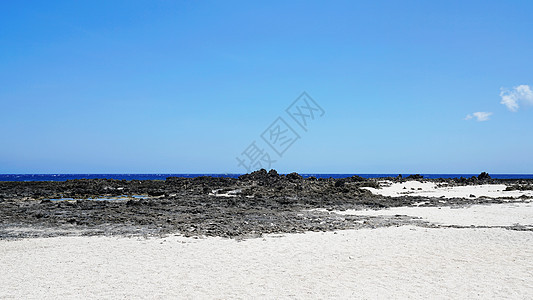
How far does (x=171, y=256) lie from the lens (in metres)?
11.0

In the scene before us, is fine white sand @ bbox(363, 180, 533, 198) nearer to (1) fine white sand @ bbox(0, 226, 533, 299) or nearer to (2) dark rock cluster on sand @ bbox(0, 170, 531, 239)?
(2) dark rock cluster on sand @ bbox(0, 170, 531, 239)

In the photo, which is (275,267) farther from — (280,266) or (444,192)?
(444,192)

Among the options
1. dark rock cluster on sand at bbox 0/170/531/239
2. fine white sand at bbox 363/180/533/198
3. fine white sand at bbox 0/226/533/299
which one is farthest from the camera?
fine white sand at bbox 363/180/533/198

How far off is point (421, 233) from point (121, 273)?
33.9 ft

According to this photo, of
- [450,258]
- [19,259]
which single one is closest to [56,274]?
[19,259]

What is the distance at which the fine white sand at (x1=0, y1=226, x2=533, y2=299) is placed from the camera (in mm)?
8094

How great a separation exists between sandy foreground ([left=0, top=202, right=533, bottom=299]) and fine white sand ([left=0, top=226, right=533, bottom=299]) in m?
0.02

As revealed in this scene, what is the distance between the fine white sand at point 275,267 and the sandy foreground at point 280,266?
0.02 m

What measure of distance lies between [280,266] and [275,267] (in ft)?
0.54

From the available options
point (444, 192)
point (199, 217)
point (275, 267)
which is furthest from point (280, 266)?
point (444, 192)

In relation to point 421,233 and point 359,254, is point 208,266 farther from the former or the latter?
point 421,233

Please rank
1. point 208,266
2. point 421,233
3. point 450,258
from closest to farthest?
point 208,266 → point 450,258 → point 421,233

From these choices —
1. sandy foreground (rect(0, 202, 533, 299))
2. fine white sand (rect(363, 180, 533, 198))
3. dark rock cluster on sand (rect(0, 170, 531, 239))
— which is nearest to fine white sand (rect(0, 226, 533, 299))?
sandy foreground (rect(0, 202, 533, 299))

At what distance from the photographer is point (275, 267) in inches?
391
